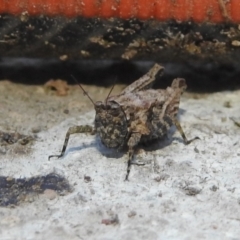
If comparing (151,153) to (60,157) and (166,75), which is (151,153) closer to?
(60,157)

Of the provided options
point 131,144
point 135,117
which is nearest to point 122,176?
point 131,144

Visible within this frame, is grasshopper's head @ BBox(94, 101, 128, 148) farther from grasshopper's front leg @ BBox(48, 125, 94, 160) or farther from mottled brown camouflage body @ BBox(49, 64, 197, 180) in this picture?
grasshopper's front leg @ BBox(48, 125, 94, 160)

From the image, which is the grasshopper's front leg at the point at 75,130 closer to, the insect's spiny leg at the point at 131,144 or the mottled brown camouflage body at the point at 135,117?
the mottled brown camouflage body at the point at 135,117

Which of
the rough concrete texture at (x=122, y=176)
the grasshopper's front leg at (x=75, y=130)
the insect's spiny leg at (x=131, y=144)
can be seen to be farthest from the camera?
the grasshopper's front leg at (x=75, y=130)

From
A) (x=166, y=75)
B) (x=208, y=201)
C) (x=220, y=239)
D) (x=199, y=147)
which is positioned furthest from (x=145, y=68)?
(x=220, y=239)

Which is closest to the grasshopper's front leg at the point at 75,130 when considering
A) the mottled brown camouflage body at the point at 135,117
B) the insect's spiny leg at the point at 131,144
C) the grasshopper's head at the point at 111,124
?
the mottled brown camouflage body at the point at 135,117

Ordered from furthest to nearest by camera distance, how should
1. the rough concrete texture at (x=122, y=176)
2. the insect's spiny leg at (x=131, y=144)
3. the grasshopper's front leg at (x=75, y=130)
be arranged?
1. the grasshopper's front leg at (x=75, y=130)
2. the insect's spiny leg at (x=131, y=144)
3. the rough concrete texture at (x=122, y=176)

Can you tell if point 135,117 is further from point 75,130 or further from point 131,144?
point 75,130
